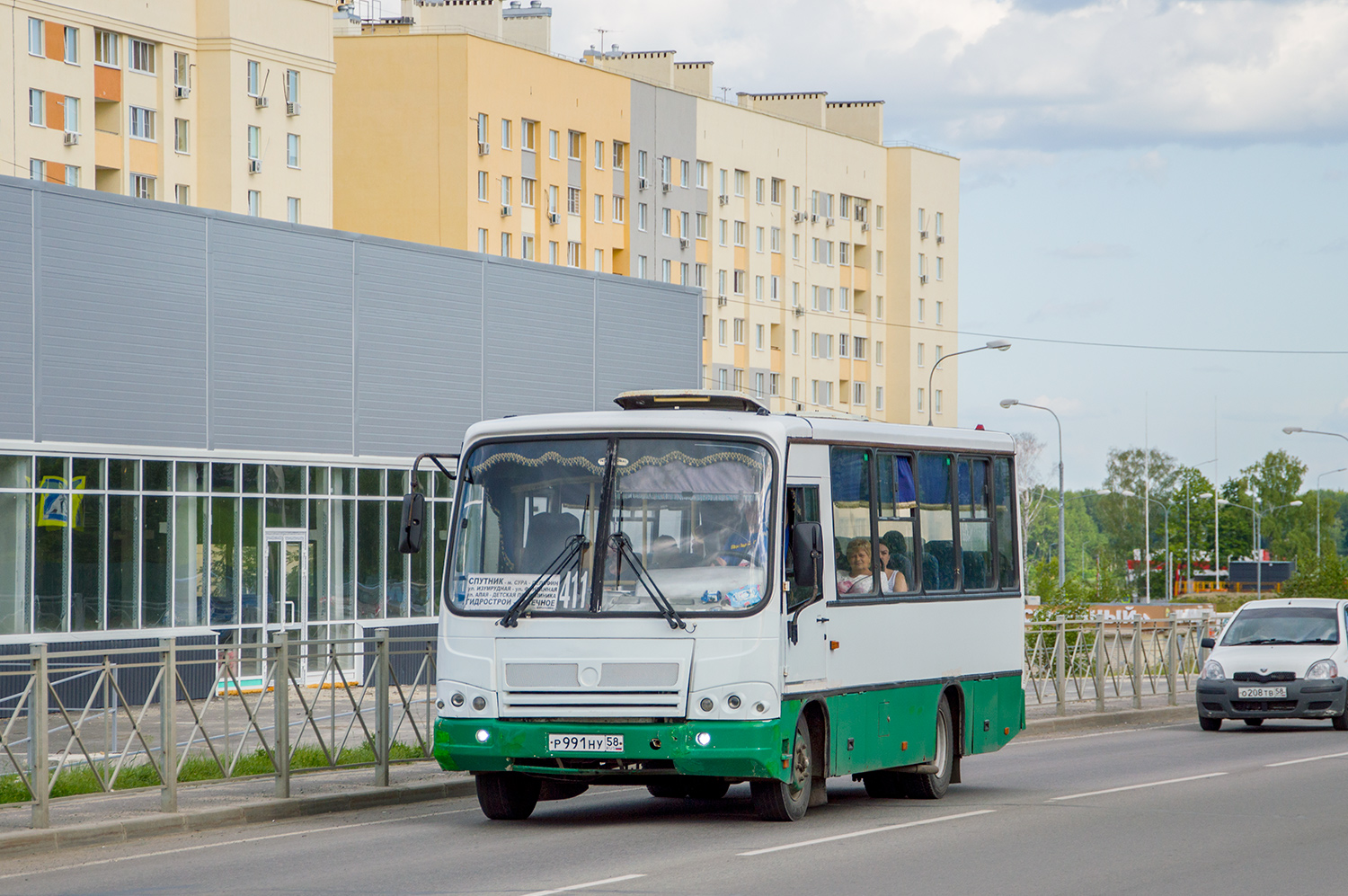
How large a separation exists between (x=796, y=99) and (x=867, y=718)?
3202 inches

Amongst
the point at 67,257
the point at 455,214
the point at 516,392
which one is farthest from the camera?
the point at 455,214

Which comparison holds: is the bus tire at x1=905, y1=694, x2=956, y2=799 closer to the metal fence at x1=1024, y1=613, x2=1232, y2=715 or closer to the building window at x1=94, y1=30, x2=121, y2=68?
the metal fence at x1=1024, y1=613, x2=1232, y2=715

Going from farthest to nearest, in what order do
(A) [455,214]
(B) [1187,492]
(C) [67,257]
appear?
(B) [1187,492]
(A) [455,214]
(C) [67,257]

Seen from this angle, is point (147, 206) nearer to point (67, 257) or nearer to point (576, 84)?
point (67, 257)

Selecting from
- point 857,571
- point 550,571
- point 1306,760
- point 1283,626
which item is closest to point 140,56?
point 1283,626

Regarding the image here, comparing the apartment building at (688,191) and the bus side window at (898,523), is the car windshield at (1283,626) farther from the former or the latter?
the apartment building at (688,191)

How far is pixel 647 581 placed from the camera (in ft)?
41.2

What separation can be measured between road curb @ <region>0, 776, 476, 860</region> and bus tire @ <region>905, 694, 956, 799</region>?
3666mm

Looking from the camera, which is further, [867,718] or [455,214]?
[455,214]

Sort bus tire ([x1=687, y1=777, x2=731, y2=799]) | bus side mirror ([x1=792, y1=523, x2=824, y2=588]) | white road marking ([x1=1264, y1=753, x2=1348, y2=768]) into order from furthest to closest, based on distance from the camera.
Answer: white road marking ([x1=1264, y1=753, x2=1348, y2=768])
bus tire ([x1=687, y1=777, x2=731, y2=799])
bus side mirror ([x1=792, y1=523, x2=824, y2=588])

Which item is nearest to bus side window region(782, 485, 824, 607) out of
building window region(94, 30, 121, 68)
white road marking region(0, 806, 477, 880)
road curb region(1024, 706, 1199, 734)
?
white road marking region(0, 806, 477, 880)

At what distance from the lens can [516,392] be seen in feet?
120

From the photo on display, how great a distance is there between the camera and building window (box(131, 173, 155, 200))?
58.2 metres

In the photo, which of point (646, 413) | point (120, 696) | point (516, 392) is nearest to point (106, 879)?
point (120, 696)
